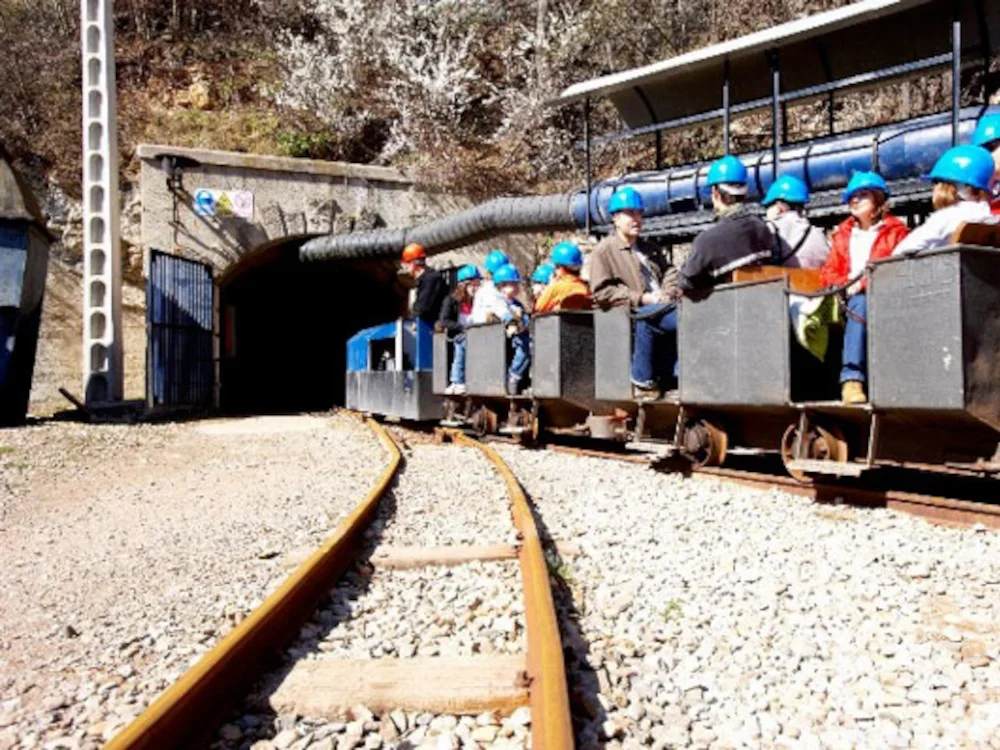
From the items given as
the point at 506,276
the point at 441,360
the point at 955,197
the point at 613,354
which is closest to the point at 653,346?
the point at 613,354

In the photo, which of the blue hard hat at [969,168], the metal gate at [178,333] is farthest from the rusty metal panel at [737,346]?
the metal gate at [178,333]

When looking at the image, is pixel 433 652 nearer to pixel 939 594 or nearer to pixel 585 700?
pixel 585 700

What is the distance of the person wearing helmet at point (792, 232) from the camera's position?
636 cm

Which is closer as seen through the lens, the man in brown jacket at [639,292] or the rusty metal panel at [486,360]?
the man in brown jacket at [639,292]

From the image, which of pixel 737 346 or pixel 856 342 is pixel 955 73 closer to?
pixel 737 346

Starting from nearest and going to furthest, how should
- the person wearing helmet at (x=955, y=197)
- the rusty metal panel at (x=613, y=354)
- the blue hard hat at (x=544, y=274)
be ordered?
1. the person wearing helmet at (x=955, y=197)
2. the rusty metal panel at (x=613, y=354)
3. the blue hard hat at (x=544, y=274)

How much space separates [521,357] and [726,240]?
144 inches

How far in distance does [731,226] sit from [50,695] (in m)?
4.90

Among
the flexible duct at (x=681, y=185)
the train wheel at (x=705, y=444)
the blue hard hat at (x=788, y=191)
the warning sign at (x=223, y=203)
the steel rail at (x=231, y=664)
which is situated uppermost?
the warning sign at (x=223, y=203)

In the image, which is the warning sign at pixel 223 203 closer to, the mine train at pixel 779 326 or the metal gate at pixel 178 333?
the metal gate at pixel 178 333

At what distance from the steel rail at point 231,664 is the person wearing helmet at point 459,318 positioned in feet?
22.9

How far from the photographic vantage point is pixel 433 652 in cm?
307

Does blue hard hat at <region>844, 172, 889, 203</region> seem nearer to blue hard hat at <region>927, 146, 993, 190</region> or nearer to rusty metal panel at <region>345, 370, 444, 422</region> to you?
blue hard hat at <region>927, 146, 993, 190</region>

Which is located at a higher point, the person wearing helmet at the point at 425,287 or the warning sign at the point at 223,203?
the warning sign at the point at 223,203
